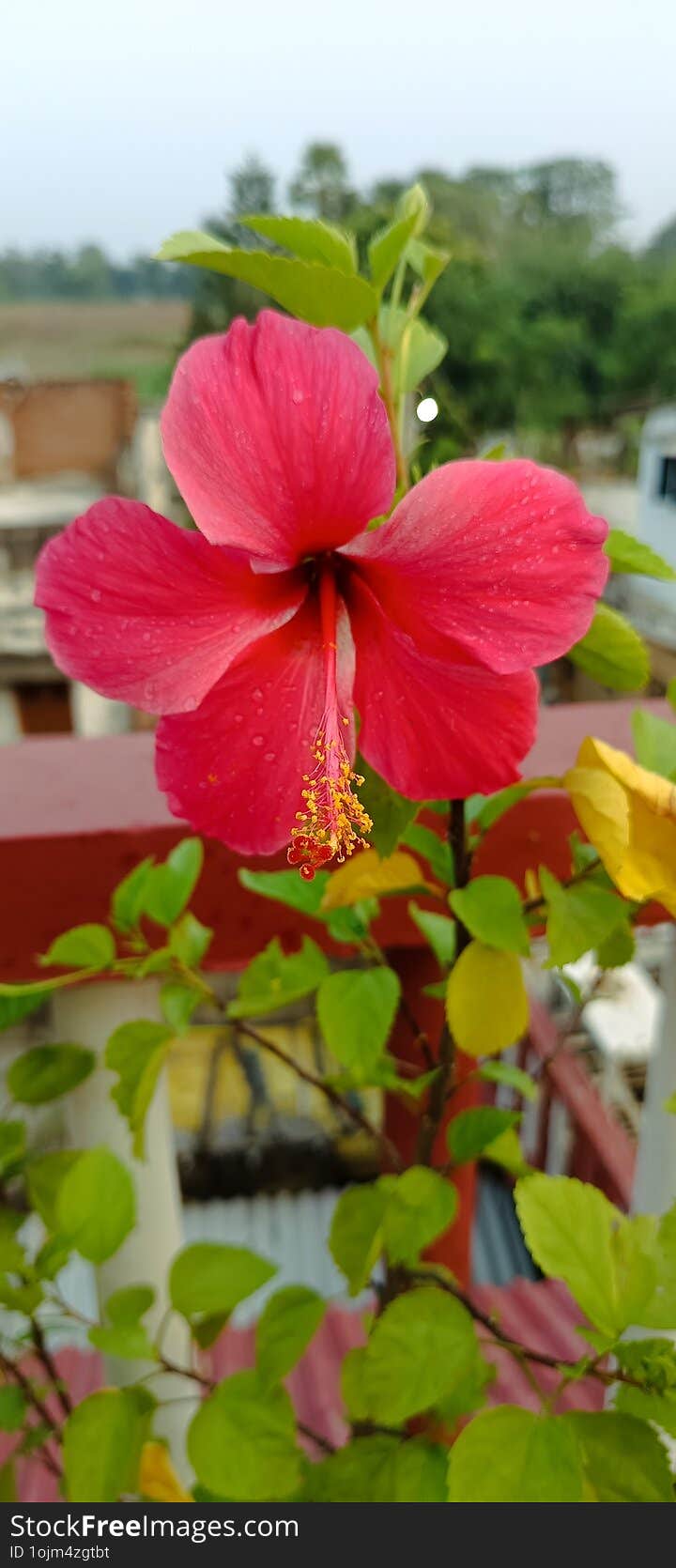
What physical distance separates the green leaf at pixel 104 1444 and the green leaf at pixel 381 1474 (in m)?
0.06

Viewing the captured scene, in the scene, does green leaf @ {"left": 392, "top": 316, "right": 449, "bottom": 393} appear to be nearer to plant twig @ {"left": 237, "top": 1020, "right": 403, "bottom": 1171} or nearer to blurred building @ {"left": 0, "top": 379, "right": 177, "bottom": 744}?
plant twig @ {"left": 237, "top": 1020, "right": 403, "bottom": 1171}

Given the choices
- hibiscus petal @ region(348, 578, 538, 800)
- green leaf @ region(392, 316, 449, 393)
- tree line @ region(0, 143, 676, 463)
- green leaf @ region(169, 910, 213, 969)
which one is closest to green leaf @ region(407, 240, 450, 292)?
green leaf @ region(392, 316, 449, 393)

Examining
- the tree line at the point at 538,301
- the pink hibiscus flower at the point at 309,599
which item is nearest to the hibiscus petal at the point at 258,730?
the pink hibiscus flower at the point at 309,599

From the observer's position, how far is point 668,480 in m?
7.18

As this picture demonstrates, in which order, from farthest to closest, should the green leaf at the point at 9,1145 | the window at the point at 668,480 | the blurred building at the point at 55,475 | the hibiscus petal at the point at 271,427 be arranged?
the window at the point at 668,480 < the blurred building at the point at 55,475 < the green leaf at the point at 9,1145 < the hibiscus petal at the point at 271,427

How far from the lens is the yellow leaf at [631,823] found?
9.4 inches

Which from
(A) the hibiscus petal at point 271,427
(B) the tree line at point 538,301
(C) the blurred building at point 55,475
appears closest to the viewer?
(A) the hibiscus petal at point 271,427

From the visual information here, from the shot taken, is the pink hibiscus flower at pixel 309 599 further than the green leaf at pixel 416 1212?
No

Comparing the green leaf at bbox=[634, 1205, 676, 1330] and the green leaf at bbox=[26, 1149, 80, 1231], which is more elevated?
the green leaf at bbox=[634, 1205, 676, 1330]

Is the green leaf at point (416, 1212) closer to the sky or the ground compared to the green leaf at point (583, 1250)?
closer to the ground

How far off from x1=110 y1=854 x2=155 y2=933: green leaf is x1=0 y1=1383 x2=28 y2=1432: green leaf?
0.23 meters

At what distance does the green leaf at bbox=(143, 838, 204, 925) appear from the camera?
1.08 feet

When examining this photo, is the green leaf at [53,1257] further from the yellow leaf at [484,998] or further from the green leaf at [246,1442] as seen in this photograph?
the yellow leaf at [484,998]
